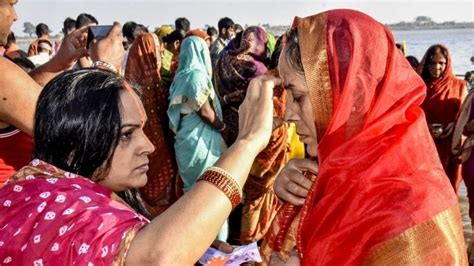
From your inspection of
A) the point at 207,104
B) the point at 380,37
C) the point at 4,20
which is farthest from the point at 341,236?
the point at 207,104

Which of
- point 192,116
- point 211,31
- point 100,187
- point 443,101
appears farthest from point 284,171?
point 211,31

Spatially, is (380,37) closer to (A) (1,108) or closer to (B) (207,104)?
(A) (1,108)

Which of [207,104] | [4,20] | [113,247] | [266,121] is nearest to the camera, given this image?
[113,247]

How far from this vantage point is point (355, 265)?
1574 mm

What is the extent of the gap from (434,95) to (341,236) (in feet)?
15.0

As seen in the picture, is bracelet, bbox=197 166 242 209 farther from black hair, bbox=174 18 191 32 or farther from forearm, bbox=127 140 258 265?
black hair, bbox=174 18 191 32

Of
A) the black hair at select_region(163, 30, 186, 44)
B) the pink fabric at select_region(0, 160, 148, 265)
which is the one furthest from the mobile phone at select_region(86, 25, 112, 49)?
the black hair at select_region(163, 30, 186, 44)

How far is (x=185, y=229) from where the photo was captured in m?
1.28

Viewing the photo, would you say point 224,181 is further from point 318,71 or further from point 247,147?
point 318,71

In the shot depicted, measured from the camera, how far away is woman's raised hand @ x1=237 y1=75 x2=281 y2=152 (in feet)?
4.85

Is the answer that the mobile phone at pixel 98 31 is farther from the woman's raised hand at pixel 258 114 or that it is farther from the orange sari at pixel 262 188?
the orange sari at pixel 262 188

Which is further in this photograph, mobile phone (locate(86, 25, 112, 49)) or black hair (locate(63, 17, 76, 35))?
black hair (locate(63, 17, 76, 35))

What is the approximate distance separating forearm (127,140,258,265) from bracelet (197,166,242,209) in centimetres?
1

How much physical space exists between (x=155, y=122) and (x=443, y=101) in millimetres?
2877
